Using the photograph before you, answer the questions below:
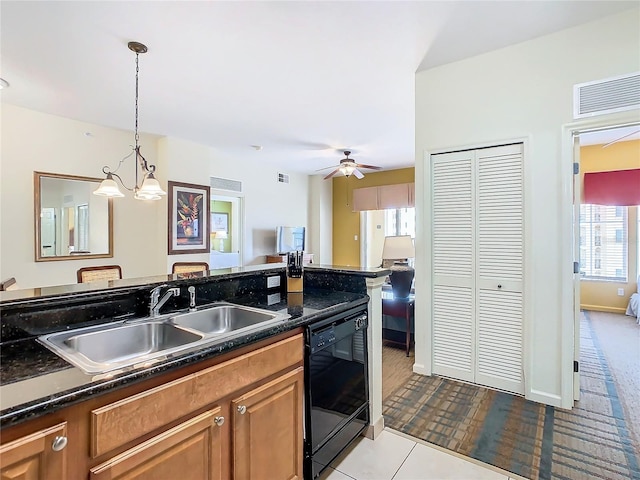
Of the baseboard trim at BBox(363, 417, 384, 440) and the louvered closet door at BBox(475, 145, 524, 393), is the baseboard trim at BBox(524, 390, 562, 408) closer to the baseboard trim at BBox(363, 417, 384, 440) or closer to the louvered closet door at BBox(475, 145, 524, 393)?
the louvered closet door at BBox(475, 145, 524, 393)

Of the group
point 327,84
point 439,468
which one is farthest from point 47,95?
point 439,468

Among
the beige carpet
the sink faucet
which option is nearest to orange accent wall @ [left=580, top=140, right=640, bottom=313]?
the beige carpet

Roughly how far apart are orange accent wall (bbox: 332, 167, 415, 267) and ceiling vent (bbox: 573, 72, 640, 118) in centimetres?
546

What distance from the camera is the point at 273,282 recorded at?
235 cm

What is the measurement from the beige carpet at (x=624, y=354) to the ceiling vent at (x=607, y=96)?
221 cm

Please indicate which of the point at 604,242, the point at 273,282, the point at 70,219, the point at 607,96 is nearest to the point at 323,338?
the point at 273,282

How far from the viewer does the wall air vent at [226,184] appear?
6.07 meters

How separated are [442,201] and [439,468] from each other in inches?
82.2

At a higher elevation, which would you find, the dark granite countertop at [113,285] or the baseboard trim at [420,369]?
the dark granite countertop at [113,285]

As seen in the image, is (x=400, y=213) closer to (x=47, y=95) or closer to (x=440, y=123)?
(x=440, y=123)

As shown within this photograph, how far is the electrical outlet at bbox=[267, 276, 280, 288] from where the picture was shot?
7.64 ft

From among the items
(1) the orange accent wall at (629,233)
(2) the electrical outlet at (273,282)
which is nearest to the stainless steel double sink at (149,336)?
(2) the electrical outlet at (273,282)

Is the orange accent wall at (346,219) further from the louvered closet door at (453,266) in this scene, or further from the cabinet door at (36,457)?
the cabinet door at (36,457)

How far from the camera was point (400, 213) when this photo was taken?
8047 millimetres
